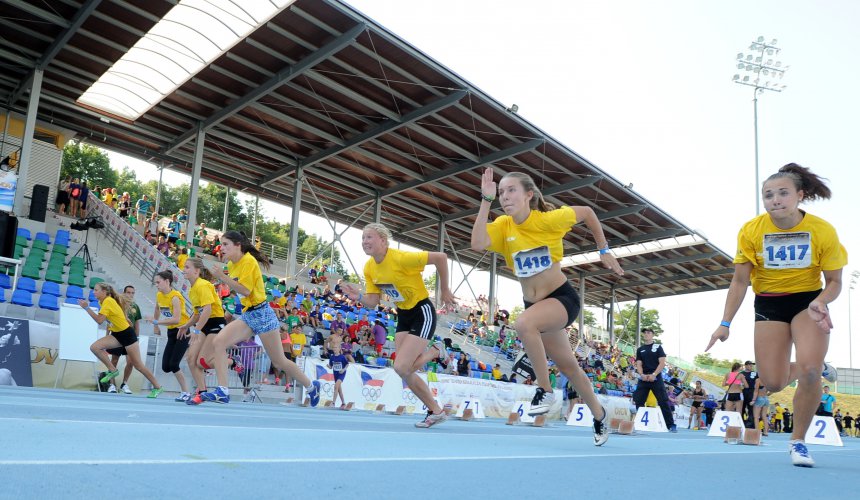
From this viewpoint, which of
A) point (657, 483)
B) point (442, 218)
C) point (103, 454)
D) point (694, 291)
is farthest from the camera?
point (694, 291)

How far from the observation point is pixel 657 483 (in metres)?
2.87

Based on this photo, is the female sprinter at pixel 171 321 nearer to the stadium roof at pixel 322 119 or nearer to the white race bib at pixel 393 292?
the white race bib at pixel 393 292

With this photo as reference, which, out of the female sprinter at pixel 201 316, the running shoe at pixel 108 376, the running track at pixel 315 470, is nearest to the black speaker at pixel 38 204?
the running shoe at pixel 108 376

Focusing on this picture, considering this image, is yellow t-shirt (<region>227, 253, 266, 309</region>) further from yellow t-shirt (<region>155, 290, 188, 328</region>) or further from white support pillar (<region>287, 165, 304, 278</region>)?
white support pillar (<region>287, 165, 304, 278</region>)

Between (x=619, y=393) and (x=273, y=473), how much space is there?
28.1 metres

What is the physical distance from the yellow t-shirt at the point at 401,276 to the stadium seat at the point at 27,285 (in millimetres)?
10724

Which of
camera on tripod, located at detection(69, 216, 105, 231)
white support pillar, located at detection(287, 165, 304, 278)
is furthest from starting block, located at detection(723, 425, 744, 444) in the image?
white support pillar, located at detection(287, 165, 304, 278)

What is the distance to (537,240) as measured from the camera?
17.8 feet

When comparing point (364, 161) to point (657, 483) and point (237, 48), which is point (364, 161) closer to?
point (237, 48)

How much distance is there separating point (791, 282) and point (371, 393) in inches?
460

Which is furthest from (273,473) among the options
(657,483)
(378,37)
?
(378,37)

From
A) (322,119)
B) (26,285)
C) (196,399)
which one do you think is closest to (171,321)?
(196,399)

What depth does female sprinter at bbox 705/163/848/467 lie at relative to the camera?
4520mm

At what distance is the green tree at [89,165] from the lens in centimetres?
6229
